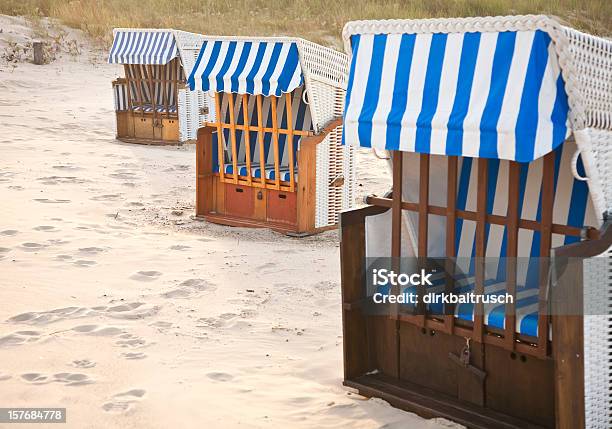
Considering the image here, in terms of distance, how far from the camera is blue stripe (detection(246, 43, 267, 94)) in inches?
302

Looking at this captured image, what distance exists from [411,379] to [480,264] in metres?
0.84

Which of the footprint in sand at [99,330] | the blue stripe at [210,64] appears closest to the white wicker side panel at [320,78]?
the blue stripe at [210,64]

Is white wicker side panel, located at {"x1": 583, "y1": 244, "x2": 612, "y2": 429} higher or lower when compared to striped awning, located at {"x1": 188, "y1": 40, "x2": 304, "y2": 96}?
lower

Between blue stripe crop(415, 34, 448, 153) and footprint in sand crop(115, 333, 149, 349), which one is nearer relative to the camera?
blue stripe crop(415, 34, 448, 153)

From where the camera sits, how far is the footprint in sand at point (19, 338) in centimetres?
489

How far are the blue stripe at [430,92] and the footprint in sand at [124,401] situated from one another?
1.83 meters

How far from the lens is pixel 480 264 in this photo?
3.82 m

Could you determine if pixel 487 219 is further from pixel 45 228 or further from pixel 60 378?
pixel 45 228

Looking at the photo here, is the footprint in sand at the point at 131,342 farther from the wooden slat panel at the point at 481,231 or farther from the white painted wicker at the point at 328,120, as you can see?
the white painted wicker at the point at 328,120

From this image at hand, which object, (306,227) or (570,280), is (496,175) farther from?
(306,227)

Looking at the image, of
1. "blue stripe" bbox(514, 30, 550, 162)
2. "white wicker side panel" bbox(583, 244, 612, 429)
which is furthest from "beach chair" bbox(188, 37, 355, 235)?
"white wicker side panel" bbox(583, 244, 612, 429)

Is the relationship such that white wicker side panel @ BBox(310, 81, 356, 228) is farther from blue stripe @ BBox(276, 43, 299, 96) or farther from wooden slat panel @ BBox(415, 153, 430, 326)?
wooden slat panel @ BBox(415, 153, 430, 326)

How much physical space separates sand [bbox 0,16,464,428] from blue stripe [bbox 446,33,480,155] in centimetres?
129

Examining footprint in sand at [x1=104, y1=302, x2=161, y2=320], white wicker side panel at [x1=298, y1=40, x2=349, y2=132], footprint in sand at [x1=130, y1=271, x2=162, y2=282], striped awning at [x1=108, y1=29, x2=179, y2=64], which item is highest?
striped awning at [x1=108, y1=29, x2=179, y2=64]
